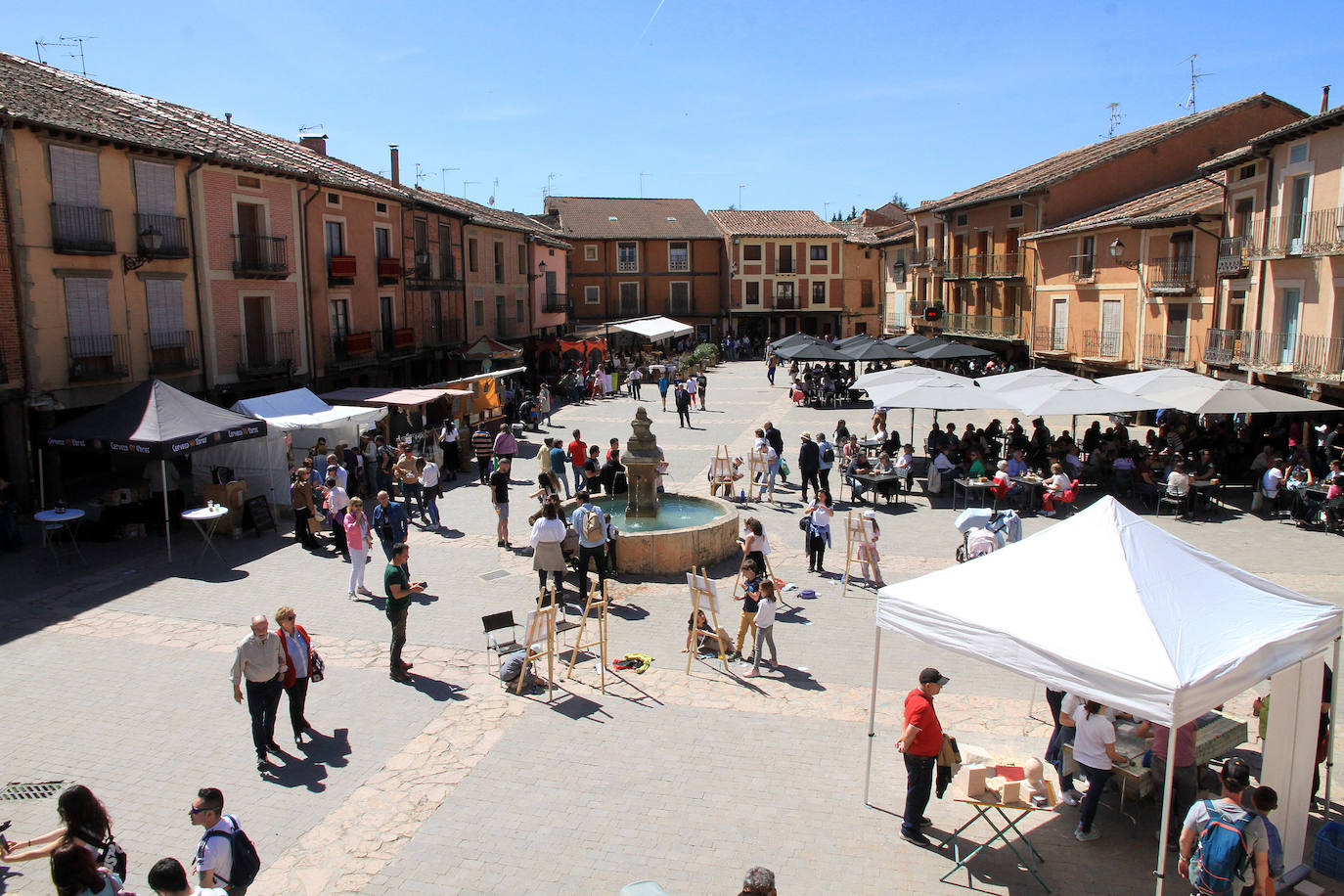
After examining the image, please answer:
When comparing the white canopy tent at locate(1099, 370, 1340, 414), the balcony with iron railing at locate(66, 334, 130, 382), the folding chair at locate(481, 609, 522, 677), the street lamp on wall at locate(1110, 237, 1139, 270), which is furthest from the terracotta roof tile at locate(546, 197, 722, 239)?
the folding chair at locate(481, 609, 522, 677)

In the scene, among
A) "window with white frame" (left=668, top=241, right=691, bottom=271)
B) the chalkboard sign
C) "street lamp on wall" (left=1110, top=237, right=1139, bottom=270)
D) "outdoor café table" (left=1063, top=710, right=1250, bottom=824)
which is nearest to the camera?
"outdoor café table" (left=1063, top=710, right=1250, bottom=824)

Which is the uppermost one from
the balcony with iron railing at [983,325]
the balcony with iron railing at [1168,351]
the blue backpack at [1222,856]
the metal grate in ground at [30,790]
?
the balcony with iron railing at [983,325]

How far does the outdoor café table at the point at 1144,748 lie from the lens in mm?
6637

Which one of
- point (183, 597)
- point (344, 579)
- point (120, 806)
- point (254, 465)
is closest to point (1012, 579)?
point (120, 806)

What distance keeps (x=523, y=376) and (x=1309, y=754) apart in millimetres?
35330

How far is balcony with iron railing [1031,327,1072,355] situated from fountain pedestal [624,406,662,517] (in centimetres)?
2393

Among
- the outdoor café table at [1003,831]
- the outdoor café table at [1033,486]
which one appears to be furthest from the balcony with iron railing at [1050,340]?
the outdoor café table at [1003,831]

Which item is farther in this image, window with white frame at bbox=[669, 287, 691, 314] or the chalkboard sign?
window with white frame at bbox=[669, 287, 691, 314]

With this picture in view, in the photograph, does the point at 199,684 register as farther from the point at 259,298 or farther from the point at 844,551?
the point at 259,298

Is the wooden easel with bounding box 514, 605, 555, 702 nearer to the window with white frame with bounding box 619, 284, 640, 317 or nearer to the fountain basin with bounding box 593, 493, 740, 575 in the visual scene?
the fountain basin with bounding box 593, 493, 740, 575

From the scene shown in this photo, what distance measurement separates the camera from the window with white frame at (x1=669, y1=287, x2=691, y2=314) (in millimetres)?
59500

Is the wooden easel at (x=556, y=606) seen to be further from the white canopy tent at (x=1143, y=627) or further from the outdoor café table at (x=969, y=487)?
the outdoor café table at (x=969, y=487)

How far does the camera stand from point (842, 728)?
8297 mm

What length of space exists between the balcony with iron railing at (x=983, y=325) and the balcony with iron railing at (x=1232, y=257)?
46.1 ft
